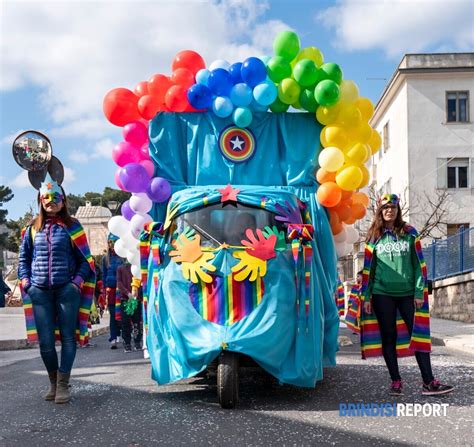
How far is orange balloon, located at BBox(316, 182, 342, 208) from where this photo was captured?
8.52 metres

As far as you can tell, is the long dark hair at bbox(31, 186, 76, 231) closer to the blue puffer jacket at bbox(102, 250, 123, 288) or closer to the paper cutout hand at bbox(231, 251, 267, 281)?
the paper cutout hand at bbox(231, 251, 267, 281)

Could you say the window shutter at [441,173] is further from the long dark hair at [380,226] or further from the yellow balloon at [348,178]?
the long dark hair at [380,226]

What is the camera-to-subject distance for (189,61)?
9492 millimetres

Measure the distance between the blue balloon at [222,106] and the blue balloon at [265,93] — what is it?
35 cm

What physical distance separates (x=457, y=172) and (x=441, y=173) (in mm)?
997

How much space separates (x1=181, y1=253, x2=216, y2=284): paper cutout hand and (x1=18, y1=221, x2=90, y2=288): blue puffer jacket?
3.63ft

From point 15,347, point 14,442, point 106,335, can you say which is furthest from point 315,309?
point 106,335

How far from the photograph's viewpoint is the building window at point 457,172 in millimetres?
35250

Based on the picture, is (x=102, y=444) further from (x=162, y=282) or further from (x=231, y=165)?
(x=231, y=165)

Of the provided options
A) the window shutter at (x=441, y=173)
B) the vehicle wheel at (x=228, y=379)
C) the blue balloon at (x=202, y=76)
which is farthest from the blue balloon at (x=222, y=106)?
the window shutter at (x=441, y=173)

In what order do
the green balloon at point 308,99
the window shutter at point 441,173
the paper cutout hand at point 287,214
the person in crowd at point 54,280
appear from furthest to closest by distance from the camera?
the window shutter at point 441,173
the green balloon at point 308,99
the paper cutout hand at point 287,214
the person in crowd at point 54,280

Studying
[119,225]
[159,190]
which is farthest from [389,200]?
[119,225]

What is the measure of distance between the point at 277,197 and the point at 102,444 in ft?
11.0

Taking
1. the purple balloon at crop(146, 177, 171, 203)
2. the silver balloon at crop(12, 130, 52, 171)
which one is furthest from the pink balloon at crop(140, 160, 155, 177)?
the silver balloon at crop(12, 130, 52, 171)
